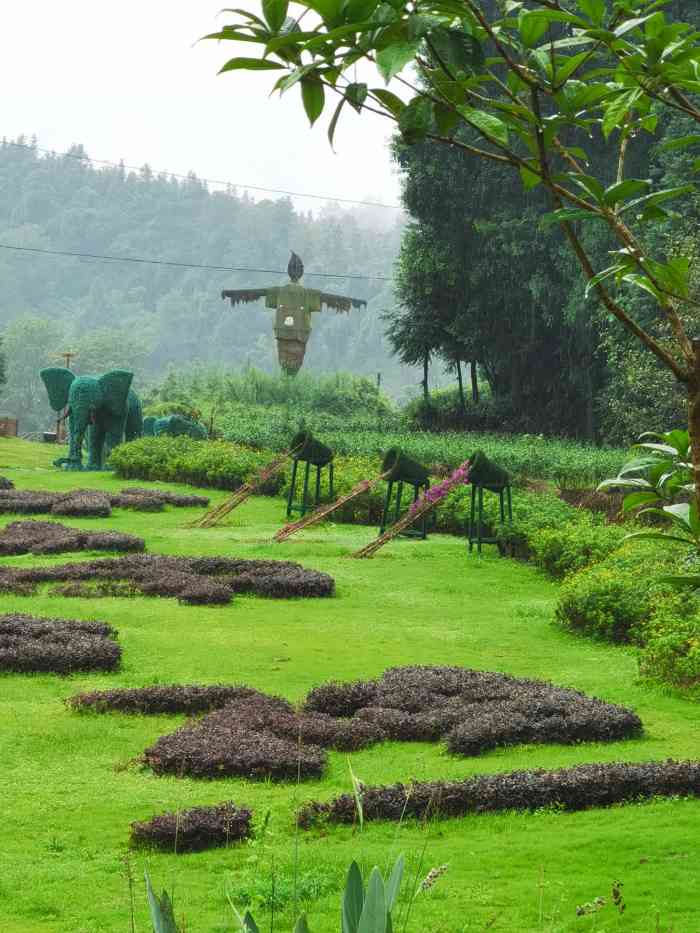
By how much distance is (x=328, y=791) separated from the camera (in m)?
5.48

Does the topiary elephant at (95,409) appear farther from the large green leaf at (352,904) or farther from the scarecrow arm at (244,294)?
the large green leaf at (352,904)

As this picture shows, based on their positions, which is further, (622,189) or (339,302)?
(339,302)

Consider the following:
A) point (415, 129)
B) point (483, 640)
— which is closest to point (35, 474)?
point (483, 640)

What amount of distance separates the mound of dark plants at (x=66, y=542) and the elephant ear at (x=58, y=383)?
1207cm

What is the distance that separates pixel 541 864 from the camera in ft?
13.8

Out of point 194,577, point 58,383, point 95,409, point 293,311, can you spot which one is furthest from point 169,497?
point 293,311

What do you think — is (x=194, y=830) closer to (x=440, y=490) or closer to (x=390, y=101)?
(x=390, y=101)

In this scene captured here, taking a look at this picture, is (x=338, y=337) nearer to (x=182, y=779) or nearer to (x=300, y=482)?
(x=300, y=482)

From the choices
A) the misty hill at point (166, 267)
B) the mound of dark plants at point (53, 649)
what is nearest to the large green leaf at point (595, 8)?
the mound of dark plants at point (53, 649)

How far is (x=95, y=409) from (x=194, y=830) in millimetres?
20324

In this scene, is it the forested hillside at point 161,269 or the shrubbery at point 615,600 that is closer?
the shrubbery at point 615,600

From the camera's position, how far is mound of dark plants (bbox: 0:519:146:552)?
13.9 metres

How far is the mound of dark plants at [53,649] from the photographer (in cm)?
786

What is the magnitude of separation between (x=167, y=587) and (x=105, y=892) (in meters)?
7.28
